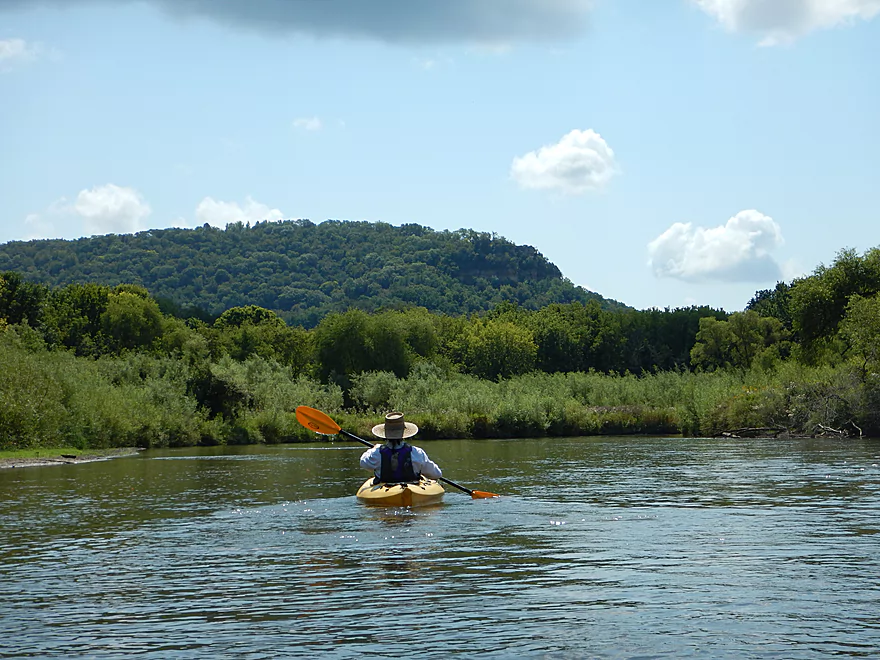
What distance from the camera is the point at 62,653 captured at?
8.56 meters

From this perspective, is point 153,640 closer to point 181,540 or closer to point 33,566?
point 33,566

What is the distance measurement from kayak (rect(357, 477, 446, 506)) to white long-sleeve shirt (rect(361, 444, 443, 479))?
9.5 inches

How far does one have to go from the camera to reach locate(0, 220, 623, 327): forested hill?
165250 mm

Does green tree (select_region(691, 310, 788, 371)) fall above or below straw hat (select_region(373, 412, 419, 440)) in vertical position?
above

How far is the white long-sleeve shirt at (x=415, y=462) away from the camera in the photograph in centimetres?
1905

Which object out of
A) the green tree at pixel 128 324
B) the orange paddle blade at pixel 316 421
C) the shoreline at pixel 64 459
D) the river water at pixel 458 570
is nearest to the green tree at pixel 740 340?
the green tree at pixel 128 324

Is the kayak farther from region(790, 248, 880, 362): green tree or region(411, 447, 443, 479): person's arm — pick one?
region(790, 248, 880, 362): green tree

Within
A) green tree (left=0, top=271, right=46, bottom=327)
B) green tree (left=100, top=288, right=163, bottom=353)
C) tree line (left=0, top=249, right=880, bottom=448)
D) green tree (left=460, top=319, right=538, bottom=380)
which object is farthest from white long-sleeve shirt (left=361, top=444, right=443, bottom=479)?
→ green tree (left=460, top=319, right=538, bottom=380)

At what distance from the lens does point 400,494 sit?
1825 cm

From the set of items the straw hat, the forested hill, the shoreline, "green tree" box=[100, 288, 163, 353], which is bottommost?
the shoreline

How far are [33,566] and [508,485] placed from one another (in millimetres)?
12414

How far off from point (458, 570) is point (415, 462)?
6.91m

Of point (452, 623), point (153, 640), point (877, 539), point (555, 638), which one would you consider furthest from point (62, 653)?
point (877, 539)

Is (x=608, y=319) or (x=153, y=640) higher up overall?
(x=608, y=319)
